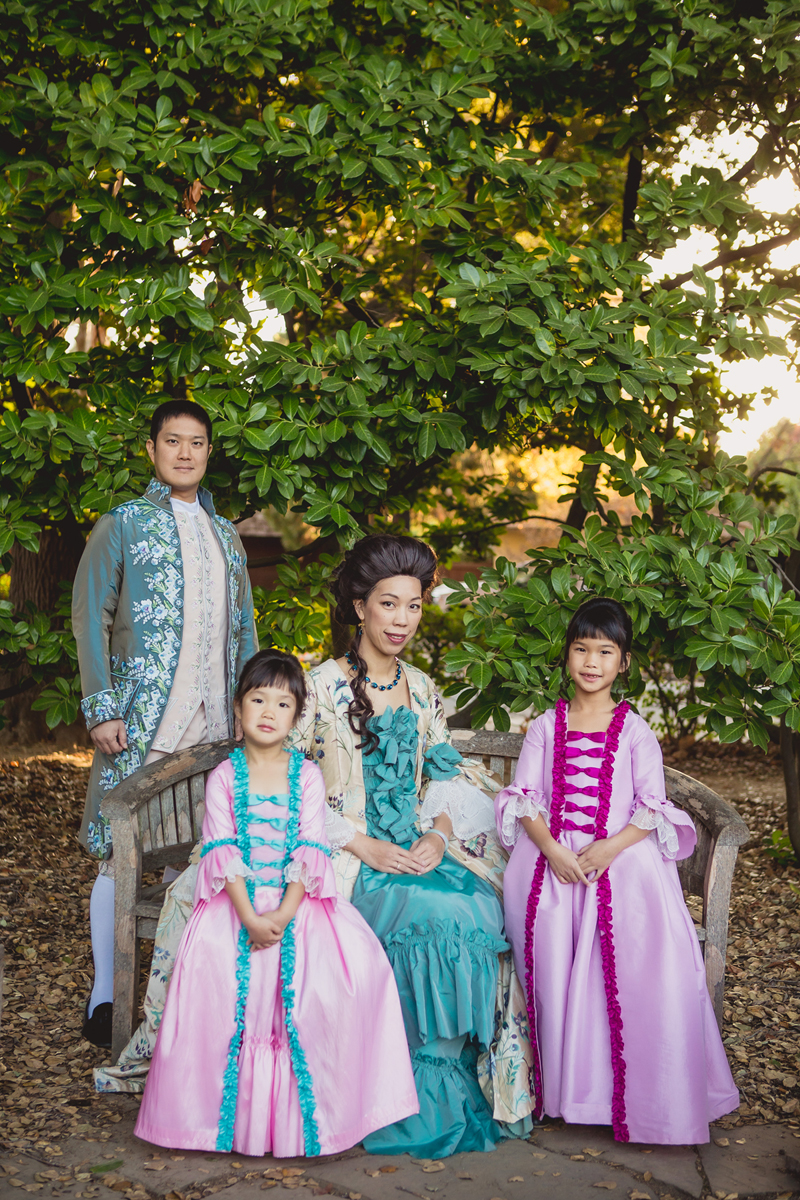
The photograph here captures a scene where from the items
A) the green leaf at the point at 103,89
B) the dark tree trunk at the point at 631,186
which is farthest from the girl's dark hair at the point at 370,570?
the dark tree trunk at the point at 631,186

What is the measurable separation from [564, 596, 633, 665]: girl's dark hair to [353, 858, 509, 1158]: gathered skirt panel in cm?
71

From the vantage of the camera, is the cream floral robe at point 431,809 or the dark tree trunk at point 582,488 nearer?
the cream floral robe at point 431,809

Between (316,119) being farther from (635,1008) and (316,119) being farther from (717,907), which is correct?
(635,1008)

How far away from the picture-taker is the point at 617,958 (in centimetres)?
252

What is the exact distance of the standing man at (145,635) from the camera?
2.93 meters

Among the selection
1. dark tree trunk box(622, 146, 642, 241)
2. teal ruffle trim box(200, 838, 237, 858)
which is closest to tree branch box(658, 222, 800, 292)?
dark tree trunk box(622, 146, 642, 241)

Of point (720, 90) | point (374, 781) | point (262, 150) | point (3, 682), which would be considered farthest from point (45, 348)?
point (3, 682)

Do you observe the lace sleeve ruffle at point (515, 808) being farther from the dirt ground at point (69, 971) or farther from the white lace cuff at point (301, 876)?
the dirt ground at point (69, 971)

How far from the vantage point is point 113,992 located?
9.26 ft

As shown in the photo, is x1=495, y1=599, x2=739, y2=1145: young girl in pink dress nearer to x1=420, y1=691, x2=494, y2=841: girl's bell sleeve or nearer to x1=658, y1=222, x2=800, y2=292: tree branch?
x1=420, y1=691, x2=494, y2=841: girl's bell sleeve

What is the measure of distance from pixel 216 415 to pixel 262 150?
0.93 meters

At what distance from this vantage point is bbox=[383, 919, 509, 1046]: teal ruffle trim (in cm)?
245

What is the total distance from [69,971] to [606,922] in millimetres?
1991

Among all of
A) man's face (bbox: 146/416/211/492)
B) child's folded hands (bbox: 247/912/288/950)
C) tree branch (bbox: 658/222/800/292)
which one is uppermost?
tree branch (bbox: 658/222/800/292)
